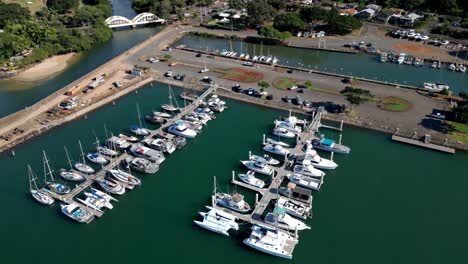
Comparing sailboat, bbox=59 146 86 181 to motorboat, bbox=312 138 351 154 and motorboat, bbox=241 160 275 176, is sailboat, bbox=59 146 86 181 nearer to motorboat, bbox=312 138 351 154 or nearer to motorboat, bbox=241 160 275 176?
motorboat, bbox=241 160 275 176

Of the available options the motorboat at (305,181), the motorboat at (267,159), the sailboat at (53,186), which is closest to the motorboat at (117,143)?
A: the sailboat at (53,186)

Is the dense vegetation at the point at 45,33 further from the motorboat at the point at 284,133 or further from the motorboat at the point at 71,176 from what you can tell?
the motorboat at the point at 284,133

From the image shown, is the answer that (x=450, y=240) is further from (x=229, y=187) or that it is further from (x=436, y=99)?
(x=436, y=99)

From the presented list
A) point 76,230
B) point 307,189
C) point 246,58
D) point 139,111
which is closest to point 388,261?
point 307,189

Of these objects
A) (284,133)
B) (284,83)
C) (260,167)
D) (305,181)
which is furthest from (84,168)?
(284,83)

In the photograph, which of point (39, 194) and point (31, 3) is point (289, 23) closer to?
point (39, 194)

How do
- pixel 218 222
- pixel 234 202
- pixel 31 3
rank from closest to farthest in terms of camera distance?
pixel 218 222, pixel 234 202, pixel 31 3

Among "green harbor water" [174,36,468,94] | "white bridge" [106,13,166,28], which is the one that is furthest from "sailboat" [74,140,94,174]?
"white bridge" [106,13,166,28]
